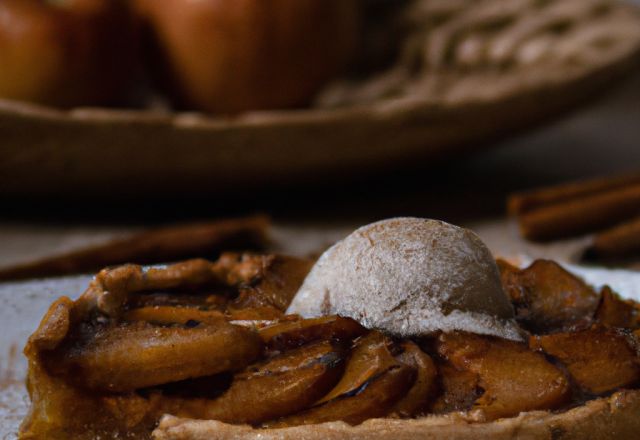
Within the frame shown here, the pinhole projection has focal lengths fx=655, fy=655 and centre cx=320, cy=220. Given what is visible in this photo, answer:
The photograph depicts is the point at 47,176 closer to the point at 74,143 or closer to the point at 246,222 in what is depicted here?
the point at 74,143

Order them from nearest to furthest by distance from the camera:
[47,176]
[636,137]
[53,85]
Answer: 1. [47,176]
2. [53,85]
3. [636,137]

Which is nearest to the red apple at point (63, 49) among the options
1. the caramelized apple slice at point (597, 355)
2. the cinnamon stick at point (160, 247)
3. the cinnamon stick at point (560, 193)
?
the cinnamon stick at point (160, 247)

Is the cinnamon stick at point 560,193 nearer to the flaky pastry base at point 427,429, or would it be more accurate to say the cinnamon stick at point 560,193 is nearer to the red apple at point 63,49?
the flaky pastry base at point 427,429

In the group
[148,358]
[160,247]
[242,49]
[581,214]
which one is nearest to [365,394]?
[148,358]

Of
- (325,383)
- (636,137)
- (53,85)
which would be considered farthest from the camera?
(636,137)

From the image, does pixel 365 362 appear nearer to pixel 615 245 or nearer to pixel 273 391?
pixel 273 391

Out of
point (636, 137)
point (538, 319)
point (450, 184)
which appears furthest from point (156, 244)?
point (636, 137)
